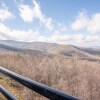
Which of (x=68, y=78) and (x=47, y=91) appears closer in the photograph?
(x=47, y=91)

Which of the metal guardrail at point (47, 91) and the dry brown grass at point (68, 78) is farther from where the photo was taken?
the dry brown grass at point (68, 78)

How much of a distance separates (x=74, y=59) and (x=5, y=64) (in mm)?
4722

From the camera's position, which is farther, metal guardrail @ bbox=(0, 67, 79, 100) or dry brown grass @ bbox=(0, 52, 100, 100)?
dry brown grass @ bbox=(0, 52, 100, 100)

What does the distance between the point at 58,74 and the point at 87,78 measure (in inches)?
70.3

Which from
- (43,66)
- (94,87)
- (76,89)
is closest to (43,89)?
(76,89)

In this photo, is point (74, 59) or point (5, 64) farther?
point (5, 64)

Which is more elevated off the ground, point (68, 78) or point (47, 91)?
point (47, 91)

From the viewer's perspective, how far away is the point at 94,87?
984 cm

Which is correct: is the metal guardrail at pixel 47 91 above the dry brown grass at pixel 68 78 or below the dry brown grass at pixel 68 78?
above

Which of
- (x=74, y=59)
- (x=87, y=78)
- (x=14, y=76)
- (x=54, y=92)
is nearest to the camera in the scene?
(x=54, y=92)

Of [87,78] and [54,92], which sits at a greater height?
[54,92]

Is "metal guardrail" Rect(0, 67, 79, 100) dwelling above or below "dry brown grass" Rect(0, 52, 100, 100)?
above

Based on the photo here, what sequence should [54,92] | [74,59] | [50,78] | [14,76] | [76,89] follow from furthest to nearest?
[74,59] → [50,78] → [76,89] → [14,76] → [54,92]

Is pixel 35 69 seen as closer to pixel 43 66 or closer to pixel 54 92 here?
pixel 43 66
